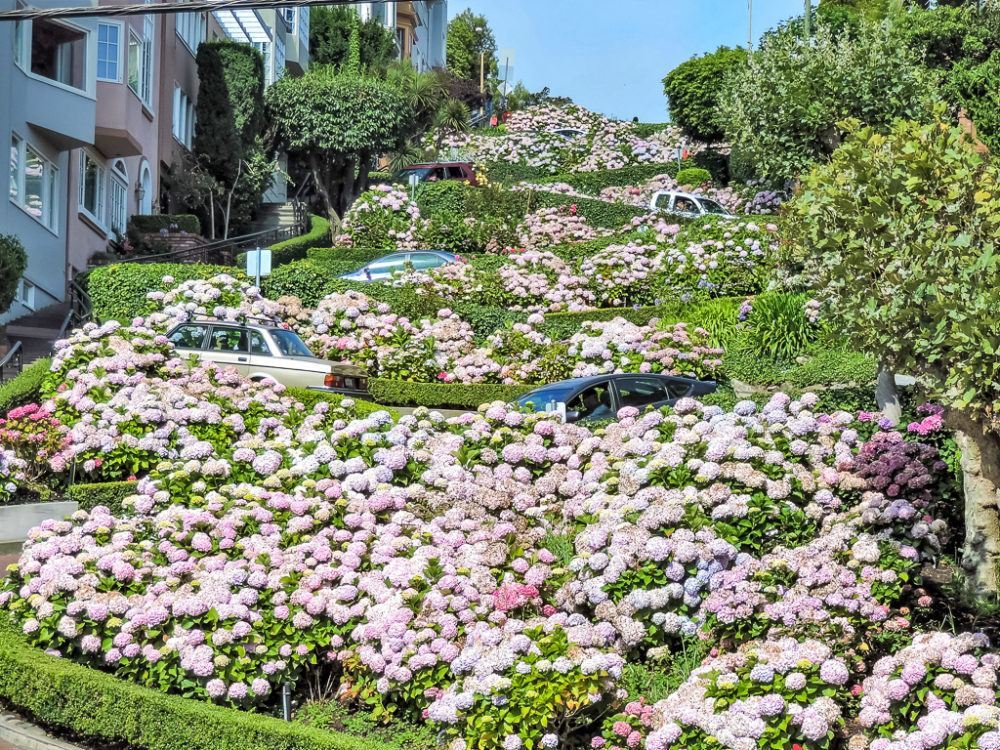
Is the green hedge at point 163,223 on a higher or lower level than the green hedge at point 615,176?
lower

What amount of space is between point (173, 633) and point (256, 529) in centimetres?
157

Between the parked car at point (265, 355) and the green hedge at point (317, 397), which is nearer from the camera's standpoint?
the green hedge at point (317, 397)

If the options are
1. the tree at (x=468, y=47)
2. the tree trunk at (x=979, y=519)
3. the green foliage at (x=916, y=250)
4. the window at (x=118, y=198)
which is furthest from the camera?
A: the tree at (x=468, y=47)

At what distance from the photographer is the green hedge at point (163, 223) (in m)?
36.6

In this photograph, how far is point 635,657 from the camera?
35.3ft

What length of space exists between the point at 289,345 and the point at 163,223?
16978 millimetres

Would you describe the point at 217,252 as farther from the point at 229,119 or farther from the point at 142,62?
the point at 229,119

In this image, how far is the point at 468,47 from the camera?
316 feet

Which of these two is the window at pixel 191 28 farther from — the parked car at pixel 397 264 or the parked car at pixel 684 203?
the parked car at pixel 397 264

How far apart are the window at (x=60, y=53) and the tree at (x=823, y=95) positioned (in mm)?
16465

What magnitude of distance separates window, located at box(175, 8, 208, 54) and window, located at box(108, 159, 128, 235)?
22.9ft

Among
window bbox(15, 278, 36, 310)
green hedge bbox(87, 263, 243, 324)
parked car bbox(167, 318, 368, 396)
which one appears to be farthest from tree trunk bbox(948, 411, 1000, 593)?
window bbox(15, 278, 36, 310)

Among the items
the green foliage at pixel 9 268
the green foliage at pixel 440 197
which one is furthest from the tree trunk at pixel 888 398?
the green foliage at pixel 440 197

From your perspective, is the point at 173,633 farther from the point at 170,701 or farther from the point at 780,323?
the point at 780,323
